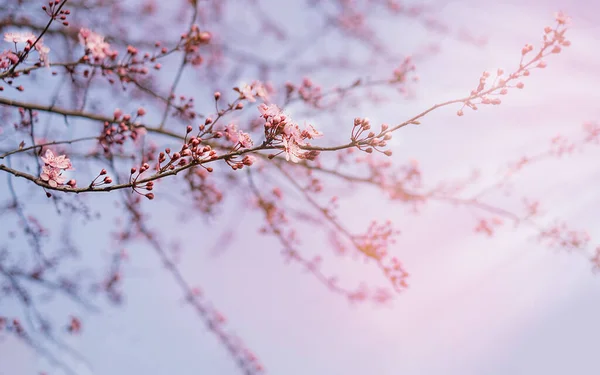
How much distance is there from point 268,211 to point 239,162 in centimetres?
270

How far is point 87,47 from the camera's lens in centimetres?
302

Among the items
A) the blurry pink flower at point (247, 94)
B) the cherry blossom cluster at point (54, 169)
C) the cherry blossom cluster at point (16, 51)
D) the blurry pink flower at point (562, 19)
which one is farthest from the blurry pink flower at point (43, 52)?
the blurry pink flower at point (562, 19)

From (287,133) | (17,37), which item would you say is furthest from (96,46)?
(287,133)

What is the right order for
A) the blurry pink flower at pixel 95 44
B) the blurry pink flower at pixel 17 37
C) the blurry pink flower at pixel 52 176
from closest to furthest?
1. the blurry pink flower at pixel 52 176
2. the blurry pink flower at pixel 17 37
3. the blurry pink flower at pixel 95 44

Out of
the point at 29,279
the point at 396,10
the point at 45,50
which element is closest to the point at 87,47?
the point at 45,50

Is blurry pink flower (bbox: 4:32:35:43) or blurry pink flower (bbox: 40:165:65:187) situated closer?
blurry pink flower (bbox: 40:165:65:187)

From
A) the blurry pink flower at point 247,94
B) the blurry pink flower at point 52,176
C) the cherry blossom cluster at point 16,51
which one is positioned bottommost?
the blurry pink flower at point 52,176

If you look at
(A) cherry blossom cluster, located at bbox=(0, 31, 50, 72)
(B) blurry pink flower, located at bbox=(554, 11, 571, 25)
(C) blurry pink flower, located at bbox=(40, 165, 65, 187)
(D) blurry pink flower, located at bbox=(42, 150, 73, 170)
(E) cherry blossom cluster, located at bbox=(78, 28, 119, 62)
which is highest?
(E) cherry blossom cluster, located at bbox=(78, 28, 119, 62)

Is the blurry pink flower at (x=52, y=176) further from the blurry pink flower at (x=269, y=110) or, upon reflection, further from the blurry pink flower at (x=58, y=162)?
the blurry pink flower at (x=269, y=110)

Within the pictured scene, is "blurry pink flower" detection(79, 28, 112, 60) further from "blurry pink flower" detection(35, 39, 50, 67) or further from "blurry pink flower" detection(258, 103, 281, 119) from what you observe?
"blurry pink flower" detection(258, 103, 281, 119)

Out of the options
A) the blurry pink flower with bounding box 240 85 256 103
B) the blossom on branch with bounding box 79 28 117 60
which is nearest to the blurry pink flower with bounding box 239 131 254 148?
the blurry pink flower with bounding box 240 85 256 103

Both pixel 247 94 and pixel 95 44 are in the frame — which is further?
pixel 95 44

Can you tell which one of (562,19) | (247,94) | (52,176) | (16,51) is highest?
(16,51)

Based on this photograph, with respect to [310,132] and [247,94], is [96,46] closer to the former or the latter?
[247,94]
